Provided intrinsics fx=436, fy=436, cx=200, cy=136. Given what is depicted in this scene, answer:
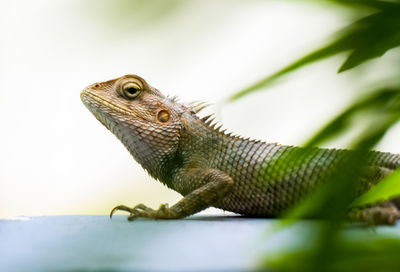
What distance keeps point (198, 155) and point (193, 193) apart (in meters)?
0.33

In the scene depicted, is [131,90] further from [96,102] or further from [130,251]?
[130,251]

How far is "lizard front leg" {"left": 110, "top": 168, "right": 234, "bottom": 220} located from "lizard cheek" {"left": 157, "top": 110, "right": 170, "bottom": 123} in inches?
10.7

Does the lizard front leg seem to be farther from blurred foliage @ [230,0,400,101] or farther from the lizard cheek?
blurred foliage @ [230,0,400,101]

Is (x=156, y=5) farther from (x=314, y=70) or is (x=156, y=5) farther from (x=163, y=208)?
(x=163, y=208)

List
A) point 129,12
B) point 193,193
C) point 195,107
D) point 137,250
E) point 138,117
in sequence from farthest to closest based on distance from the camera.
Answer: point 195,107, point 138,117, point 193,193, point 137,250, point 129,12

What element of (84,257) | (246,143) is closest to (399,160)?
(246,143)

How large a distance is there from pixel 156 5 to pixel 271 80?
121 mm

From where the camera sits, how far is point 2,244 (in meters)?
1.10

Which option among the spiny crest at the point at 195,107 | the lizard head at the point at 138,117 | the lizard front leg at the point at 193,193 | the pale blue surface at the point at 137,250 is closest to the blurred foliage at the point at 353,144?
the pale blue surface at the point at 137,250

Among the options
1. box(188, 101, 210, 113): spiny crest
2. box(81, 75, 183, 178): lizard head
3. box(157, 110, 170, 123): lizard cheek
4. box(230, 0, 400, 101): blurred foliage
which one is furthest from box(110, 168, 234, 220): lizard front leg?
box(230, 0, 400, 101): blurred foliage

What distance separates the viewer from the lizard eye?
208 cm

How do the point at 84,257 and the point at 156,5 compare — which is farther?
the point at 84,257

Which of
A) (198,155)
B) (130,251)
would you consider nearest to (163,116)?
(198,155)

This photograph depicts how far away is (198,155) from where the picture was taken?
2.09 m
